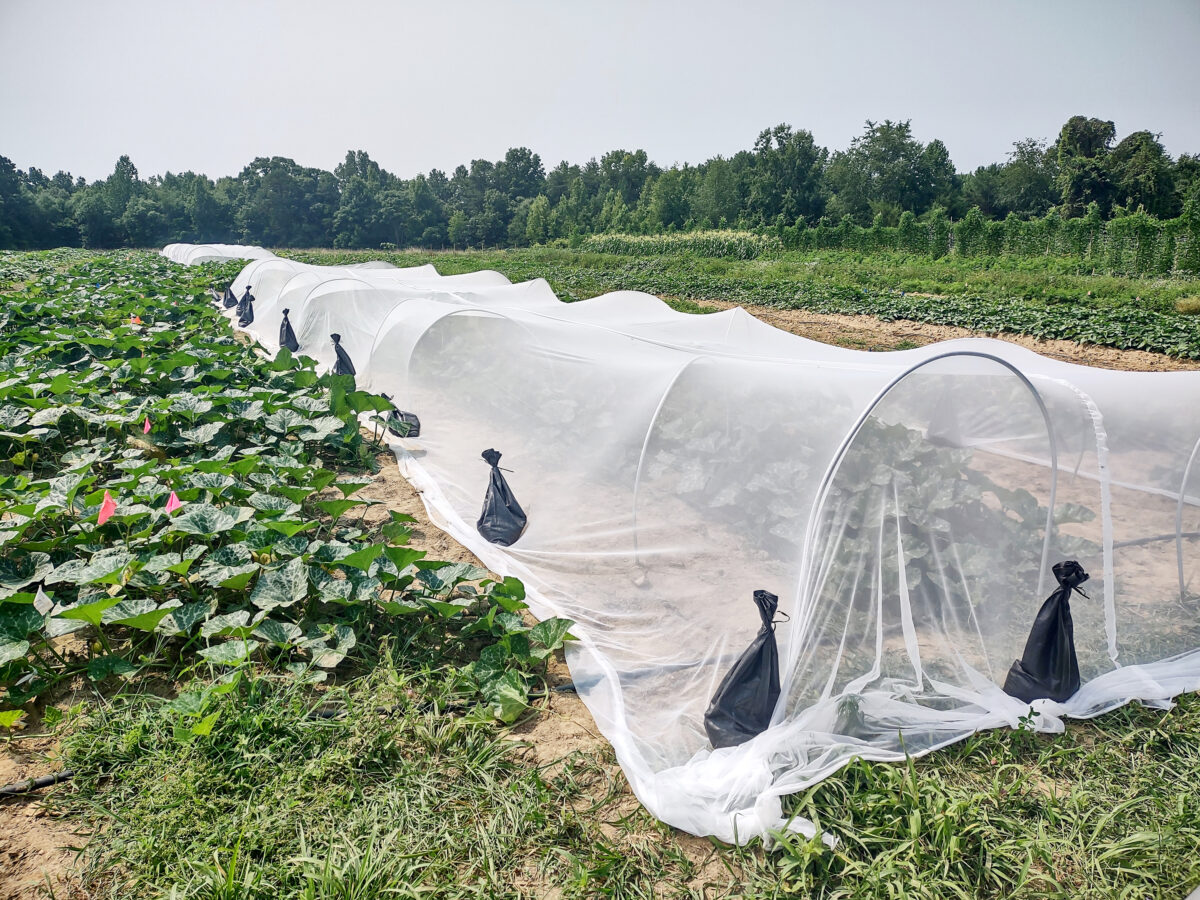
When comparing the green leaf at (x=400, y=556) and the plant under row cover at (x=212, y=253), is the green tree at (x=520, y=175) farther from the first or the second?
the green leaf at (x=400, y=556)

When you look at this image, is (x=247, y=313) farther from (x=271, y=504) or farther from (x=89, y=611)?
(x=89, y=611)

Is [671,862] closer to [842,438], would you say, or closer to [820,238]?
[842,438]

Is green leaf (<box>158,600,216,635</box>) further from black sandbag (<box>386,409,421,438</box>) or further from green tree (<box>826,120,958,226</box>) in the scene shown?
green tree (<box>826,120,958,226</box>)

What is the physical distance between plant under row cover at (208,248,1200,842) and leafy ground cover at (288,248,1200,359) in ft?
31.9

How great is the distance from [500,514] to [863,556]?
9.06 feet

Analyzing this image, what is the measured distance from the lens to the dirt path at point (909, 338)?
35.1ft

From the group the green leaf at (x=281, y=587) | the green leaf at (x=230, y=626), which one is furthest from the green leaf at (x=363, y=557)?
the green leaf at (x=230, y=626)

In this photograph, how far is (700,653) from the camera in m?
3.54

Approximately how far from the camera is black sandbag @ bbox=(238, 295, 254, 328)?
1413cm

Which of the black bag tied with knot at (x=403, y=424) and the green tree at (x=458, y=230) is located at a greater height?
the green tree at (x=458, y=230)

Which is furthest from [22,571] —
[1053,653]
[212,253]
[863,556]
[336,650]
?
[212,253]

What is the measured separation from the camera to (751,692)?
2973 millimetres

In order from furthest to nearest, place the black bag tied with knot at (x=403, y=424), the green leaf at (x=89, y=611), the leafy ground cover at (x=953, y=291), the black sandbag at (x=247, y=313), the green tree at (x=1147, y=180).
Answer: the green tree at (x=1147, y=180) → the black sandbag at (x=247, y=313) → the leafy ground cover at (x=953, y=291) → the black bag tied with knot at (x=403, y=424) → the green leaf at (x=89, y=611)

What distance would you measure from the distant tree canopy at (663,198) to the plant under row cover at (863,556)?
1595 inches
